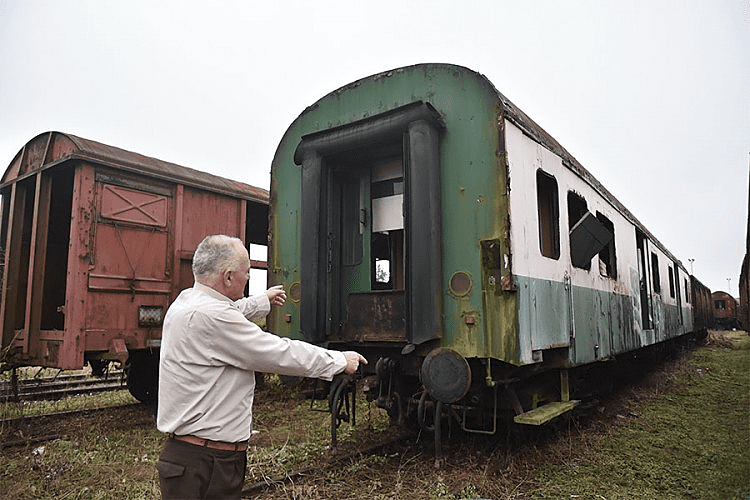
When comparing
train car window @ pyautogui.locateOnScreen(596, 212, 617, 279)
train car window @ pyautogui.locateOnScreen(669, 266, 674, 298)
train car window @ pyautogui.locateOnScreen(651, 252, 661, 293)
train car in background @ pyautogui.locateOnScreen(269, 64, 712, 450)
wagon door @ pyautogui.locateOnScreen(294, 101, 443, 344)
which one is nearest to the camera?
train car in background @ pyautogui.locateOnScreen(269, 64, 712, 450)

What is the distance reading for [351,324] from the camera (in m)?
5.11

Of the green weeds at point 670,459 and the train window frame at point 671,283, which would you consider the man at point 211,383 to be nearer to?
the green weeds at point 670,459

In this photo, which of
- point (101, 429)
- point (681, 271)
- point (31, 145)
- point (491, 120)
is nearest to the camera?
point (491, 120)

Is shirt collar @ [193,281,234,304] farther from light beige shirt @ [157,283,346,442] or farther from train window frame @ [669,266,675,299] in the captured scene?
train window frame @ [669,266,675,299]

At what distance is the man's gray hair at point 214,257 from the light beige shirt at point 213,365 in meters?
0.15

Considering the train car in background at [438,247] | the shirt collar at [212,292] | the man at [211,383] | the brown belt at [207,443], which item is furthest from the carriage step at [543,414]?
the shirt collar at [212,292]

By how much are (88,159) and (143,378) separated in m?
3.49

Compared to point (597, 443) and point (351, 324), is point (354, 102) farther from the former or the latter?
point (597, 443)

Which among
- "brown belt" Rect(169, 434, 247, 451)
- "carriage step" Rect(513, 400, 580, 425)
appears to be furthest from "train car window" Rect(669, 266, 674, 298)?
"brown belt" Rect(169, 434, 247, 451)

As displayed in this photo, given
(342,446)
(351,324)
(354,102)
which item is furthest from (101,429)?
(354,102)

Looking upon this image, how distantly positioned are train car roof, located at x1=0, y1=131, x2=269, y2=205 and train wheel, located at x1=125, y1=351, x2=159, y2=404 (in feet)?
9.15

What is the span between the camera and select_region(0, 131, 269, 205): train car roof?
267 inches

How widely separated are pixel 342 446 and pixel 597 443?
8.65 feet

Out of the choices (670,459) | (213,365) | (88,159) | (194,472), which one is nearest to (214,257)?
(213,365)
